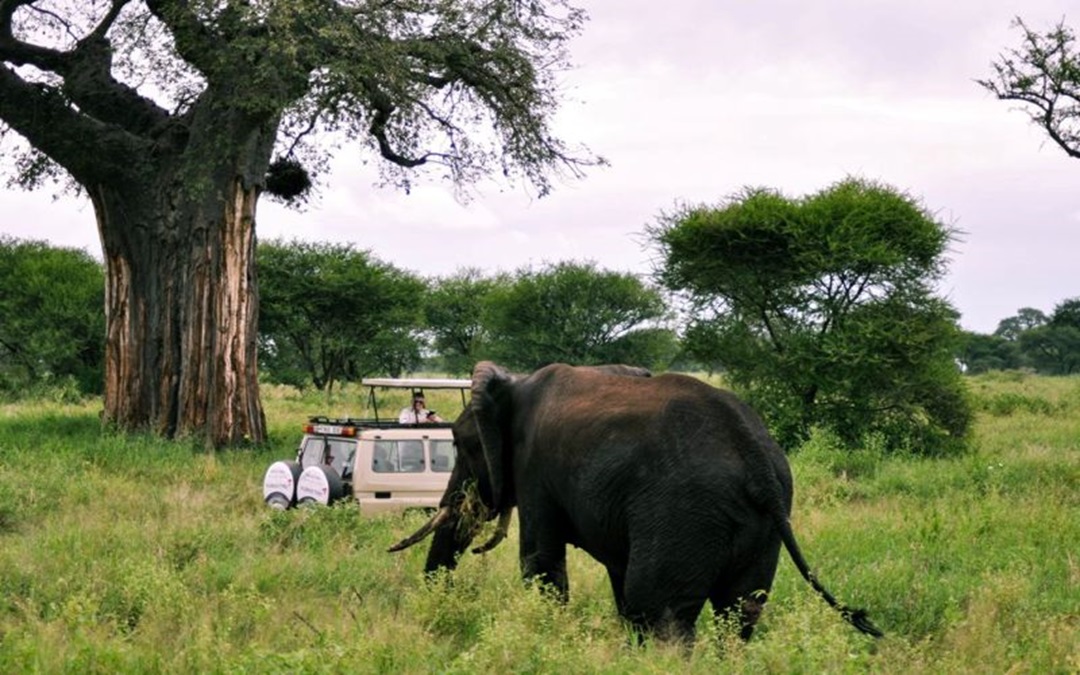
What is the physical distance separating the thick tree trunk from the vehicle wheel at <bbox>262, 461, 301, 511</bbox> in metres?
5.13

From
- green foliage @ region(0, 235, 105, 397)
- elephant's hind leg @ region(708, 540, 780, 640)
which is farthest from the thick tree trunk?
green foliage @ region(0, 235, 105, 397)

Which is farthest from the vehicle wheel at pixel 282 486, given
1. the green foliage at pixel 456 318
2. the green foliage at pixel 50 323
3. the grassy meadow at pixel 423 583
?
the green foliage at pixel 456 318

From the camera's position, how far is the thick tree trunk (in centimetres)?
1777

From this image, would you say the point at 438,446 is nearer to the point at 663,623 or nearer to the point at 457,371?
the point at 663,623

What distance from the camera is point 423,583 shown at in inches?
316

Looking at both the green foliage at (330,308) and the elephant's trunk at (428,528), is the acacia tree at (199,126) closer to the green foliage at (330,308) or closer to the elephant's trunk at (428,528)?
the elephant's trunk at (428,528)

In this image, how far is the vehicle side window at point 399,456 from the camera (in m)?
12.6

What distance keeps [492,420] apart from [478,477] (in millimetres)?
536

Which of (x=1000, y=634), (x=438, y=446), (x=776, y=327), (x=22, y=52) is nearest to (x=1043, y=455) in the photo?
(x=776, y=327)

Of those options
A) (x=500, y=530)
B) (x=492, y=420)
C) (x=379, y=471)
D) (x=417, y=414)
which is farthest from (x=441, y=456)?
(x=492, y=420)

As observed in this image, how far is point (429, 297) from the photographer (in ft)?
171

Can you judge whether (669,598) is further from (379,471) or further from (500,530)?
(379,471)

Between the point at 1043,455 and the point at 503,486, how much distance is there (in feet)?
38.0

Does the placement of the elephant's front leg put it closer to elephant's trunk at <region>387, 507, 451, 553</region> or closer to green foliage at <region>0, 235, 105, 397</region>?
elephant's trunk at <region>387, 507, 451, 553</region>
